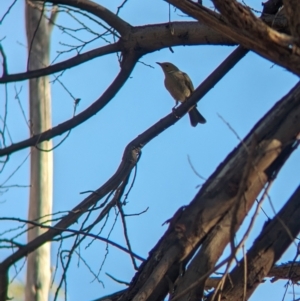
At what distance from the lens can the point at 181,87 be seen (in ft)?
22.8

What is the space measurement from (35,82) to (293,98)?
7.42m

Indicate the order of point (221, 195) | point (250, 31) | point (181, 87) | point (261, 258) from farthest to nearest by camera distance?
point (181, 87), point (261, 258), point (221, 195), point (250, 31)

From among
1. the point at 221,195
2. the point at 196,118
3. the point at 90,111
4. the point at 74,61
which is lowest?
the point at 221,195

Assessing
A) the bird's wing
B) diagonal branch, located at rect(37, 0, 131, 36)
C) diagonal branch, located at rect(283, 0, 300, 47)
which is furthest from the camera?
the bird's wing

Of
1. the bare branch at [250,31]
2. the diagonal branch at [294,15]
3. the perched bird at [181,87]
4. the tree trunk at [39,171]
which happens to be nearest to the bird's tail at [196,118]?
the perched bird at [181,87]

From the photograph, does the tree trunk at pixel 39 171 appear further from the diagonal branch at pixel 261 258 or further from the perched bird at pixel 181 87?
the diagonal branch at pixel 261 258

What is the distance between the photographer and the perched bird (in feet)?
22.7

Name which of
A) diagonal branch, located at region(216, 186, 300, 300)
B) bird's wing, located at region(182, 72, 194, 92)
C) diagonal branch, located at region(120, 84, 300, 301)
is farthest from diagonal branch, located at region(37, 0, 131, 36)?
bird's wing, located at region(182, 72, 194, 92)

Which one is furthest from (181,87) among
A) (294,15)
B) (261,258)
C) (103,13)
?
(294,15)

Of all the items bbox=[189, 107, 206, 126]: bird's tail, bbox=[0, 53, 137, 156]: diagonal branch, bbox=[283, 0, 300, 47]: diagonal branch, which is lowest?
bbox=[283, 0, 300, 47]: diagonal branch

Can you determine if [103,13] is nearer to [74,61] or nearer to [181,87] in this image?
[74,61]

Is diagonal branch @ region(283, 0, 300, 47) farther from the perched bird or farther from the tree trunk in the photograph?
the tree trunk

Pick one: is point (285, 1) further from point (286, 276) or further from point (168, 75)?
point (168, 75)

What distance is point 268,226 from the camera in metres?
2.89
